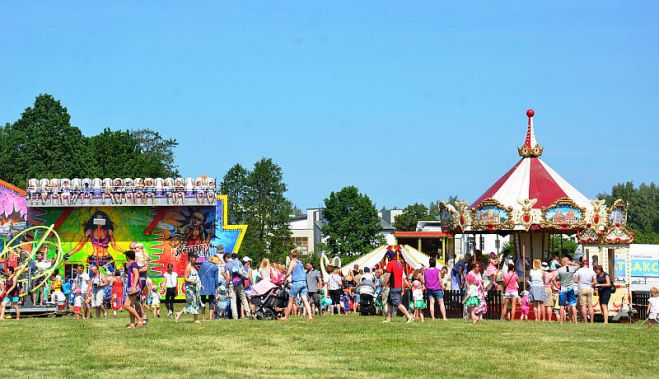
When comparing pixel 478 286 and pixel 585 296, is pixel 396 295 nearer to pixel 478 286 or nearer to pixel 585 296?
pixel 478 286

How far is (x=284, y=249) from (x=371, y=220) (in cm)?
1366

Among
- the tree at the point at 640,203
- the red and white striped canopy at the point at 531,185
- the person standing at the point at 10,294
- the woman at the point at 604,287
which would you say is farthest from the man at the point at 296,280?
the tree at the point at 640,203

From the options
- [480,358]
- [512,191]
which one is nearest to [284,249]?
[512,191]

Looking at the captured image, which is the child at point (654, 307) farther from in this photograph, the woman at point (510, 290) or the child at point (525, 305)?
the child at point (525, 305)

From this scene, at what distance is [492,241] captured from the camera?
109938mm

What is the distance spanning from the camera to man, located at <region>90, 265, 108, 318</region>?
90.0ft

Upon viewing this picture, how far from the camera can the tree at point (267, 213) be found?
9606 cm

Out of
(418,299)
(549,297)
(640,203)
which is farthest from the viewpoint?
(640,203)

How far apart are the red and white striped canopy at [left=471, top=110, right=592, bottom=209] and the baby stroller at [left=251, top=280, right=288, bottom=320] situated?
37.8 ft

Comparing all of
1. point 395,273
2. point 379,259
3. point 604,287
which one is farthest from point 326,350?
point 379,259

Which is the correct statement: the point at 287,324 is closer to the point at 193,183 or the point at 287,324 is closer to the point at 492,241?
the point at 193,183

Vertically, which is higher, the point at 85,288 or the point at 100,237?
the point at 100,237

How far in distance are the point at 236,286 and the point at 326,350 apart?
874 cm

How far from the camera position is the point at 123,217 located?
184 feet
